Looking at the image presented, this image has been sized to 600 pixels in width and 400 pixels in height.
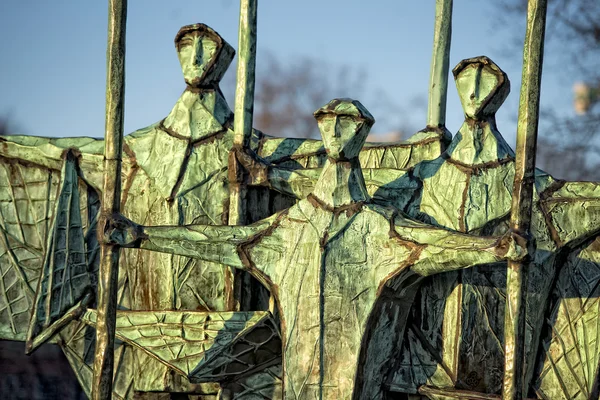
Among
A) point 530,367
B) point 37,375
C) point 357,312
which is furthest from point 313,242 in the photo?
point 37,375

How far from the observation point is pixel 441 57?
841cm

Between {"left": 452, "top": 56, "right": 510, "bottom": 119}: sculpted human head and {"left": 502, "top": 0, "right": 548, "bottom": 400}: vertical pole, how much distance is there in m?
0.64

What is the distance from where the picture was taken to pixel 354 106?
22.6ft

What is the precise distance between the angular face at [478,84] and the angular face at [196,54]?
1.46 m

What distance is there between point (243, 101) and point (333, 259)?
121 centimetres

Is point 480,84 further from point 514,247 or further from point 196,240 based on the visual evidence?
point 196,240

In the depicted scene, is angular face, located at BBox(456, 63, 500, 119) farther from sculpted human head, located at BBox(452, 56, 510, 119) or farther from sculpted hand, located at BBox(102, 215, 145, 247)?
sculpted hand, located at BBox(102, 215, 145, 247)

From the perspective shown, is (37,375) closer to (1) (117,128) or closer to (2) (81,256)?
(2) (81,256)

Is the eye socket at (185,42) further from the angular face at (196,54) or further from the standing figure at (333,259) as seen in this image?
the standing figure at (333,259)

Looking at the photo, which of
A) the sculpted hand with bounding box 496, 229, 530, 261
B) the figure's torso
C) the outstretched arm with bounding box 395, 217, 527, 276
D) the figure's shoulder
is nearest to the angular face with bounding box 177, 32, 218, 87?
the figure's shoulder

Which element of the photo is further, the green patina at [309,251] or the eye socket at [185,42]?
the eye socket at [185,42]

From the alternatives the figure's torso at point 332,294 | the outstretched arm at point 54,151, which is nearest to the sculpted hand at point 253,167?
the figure's torso at point 332,294

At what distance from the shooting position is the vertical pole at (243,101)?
25.0 feet

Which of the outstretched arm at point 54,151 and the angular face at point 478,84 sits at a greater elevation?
the angular face at point 478,84
